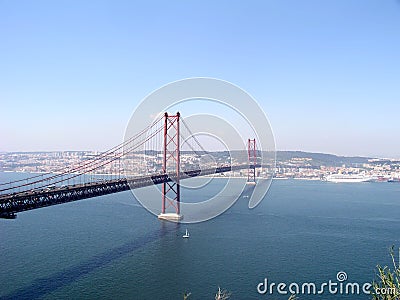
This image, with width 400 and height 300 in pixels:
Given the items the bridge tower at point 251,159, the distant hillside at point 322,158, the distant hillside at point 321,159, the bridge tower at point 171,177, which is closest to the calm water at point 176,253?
the bridge tower at point 171,177

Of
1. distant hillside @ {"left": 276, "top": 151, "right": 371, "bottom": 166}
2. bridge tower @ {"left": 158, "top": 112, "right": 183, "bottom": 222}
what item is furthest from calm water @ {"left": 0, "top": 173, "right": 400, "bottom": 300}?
distant hillside @ {"left": 276, "top": 151, "right": 371, "bottom": 166}

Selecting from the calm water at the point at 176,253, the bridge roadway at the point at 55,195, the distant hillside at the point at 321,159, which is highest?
the distant hillside at the point at 321,159

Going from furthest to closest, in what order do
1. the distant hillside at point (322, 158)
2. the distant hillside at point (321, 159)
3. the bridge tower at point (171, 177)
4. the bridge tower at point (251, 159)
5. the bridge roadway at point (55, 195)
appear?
the distant hillside at point (322, 158), the distant hillside at point (321, 159), the bridge tower at point (251, 159), the bridge tower at point (171, 177), the bridge roadway at point (55, 195)

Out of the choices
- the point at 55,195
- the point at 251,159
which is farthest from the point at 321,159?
the point at 55,195

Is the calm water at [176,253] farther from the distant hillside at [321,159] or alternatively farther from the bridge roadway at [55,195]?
the distant hillside at [321,159]

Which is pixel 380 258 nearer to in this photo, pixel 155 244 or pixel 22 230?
pixel 155 244

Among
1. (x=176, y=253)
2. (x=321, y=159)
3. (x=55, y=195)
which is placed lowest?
(x=176, y=253)

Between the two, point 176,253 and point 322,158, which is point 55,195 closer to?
point 176,253

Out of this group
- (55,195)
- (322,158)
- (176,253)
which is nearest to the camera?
(55,195)

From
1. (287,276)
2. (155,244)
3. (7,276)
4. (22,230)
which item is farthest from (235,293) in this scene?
(22,230)

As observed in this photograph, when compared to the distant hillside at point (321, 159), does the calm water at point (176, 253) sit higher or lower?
lower
